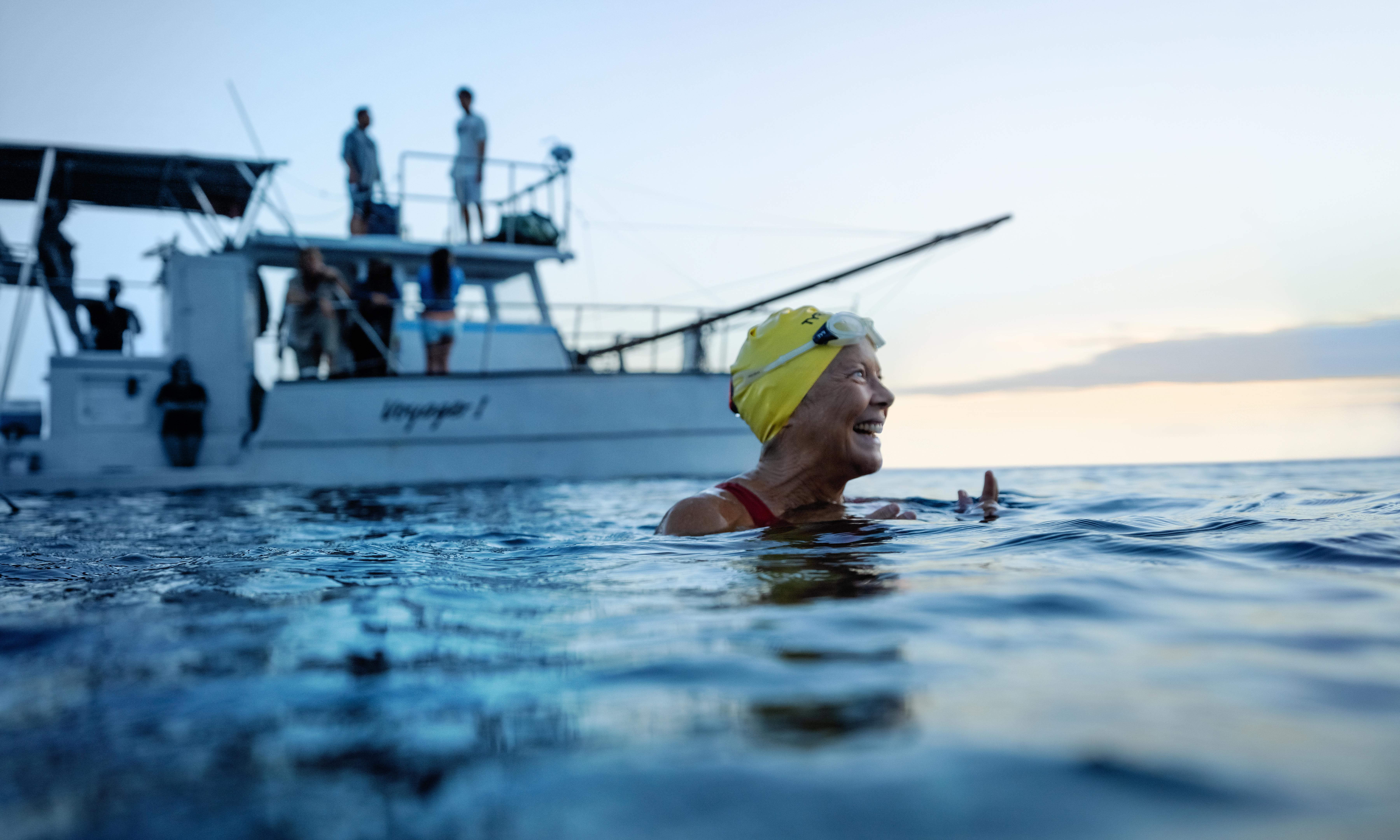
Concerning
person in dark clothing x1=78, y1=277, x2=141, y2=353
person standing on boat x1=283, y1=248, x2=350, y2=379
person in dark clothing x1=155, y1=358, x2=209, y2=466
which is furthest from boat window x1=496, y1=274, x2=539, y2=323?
person in dark clothing x1=78, y1=277, x2=141, y2=353

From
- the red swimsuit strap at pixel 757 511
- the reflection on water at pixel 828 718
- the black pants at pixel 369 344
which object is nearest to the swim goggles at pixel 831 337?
the red swimsuit strap at pixel 757 511

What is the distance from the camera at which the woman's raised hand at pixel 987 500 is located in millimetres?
4109

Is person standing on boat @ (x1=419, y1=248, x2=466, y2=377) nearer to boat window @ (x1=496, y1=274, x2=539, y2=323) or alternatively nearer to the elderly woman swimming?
boat window @ (x1=496, y1=274, x2=539, y2=323)

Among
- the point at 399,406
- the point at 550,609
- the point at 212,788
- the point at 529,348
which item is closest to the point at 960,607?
the point at 550,609

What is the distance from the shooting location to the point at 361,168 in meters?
11.6

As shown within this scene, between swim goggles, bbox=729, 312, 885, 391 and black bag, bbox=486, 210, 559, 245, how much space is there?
370 inches

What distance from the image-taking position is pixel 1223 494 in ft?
21.4

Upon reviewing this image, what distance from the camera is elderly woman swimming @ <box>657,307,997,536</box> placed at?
3.47m

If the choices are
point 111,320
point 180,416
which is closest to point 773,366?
point 180,416

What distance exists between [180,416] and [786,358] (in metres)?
9.38

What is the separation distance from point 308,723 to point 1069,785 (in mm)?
1012

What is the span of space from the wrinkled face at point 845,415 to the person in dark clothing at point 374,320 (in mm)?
8156

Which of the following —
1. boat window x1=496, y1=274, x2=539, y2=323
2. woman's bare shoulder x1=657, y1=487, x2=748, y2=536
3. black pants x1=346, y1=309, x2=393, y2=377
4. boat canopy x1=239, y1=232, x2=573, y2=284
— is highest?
boat canopy x1=239, y1=232, x2=573, y2=284

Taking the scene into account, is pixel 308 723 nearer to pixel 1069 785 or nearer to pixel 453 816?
pixel 453 816
